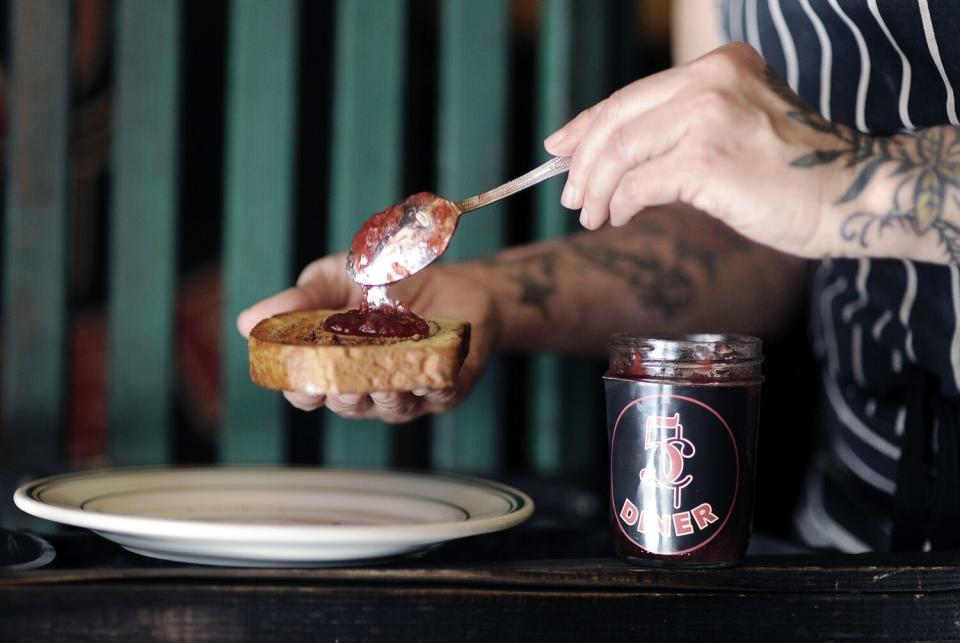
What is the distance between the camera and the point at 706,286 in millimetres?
1613

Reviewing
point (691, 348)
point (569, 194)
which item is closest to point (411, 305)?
point (569, 194)

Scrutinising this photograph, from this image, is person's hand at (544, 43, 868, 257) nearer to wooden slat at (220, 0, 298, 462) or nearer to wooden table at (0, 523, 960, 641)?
wooden table at (0, 523, 960, 641)

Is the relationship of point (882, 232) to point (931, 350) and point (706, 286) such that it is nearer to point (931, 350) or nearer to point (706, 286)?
point (931, 350)

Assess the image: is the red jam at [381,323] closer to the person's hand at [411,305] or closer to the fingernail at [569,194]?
the person's hand at [411,305]

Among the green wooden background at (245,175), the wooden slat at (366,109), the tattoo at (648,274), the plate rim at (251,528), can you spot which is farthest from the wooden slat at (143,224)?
the plate rim at (251,528)

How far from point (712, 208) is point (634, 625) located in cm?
36

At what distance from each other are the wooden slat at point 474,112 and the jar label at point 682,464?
50.5 inches

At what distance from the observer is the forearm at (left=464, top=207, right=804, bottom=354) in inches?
57.9

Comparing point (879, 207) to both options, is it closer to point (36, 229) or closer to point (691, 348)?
point (691, 348)

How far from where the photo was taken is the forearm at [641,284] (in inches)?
57.9

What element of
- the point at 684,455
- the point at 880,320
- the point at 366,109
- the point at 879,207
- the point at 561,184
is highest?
the point at 366,109

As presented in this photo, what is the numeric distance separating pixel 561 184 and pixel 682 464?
4.59 feet

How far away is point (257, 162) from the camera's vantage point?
6.66 feet

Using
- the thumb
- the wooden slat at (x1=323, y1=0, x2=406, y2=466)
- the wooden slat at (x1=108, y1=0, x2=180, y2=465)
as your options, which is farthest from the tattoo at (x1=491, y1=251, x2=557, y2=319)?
the wooden slat at (x1=108, y1=0, x2=180, y2=465)
